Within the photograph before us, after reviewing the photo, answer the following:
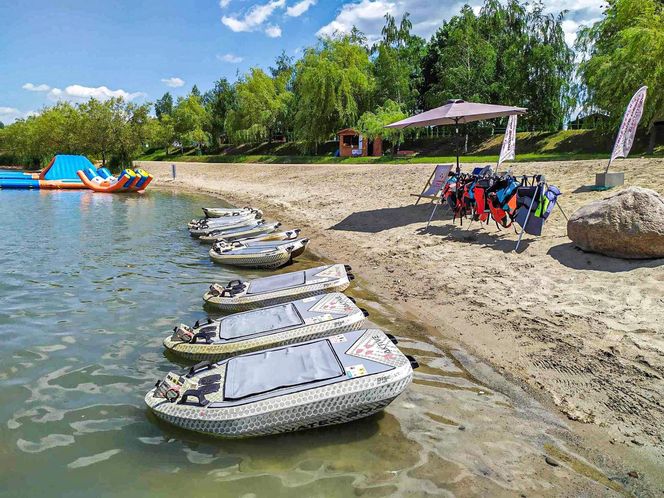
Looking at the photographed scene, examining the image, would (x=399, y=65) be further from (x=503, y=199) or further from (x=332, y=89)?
(x=503, y=199)

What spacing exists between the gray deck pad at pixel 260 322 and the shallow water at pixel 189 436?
873 mm

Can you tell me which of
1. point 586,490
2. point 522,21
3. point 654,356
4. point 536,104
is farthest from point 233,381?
point 522,21

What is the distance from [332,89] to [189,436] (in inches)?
1567

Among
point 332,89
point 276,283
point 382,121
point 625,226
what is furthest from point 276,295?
point 332,89

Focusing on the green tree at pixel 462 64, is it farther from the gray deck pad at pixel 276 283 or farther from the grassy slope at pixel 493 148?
the gray deck pad at pixel 276 283

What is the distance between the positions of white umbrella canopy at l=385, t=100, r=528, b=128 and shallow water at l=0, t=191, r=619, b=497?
269 inches

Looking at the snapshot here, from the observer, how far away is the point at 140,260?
11438mm

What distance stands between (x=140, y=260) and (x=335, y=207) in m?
7.56

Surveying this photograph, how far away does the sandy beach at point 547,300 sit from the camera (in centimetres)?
440

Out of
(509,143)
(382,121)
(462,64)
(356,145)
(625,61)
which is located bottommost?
(509,143)

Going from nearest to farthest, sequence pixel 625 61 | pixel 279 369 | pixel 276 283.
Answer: pixel 279 369 → pixel 276 283 → pixel 625 61

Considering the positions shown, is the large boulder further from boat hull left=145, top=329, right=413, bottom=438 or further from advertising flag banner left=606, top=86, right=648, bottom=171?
boat hull left=145, top=329, right=413, bottom=438

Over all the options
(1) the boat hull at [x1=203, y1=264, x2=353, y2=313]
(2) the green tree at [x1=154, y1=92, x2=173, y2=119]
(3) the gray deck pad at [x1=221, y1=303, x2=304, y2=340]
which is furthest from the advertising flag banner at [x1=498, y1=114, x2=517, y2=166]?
(2) the green tree at [x1=154, y1=92, x2=173, y2=119]

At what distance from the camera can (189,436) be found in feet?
14.0
